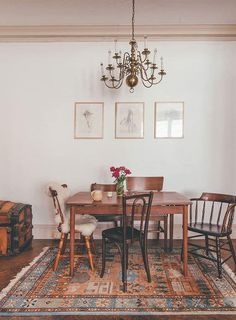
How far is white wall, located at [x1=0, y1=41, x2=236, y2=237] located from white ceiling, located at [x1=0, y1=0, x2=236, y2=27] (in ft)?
1.24

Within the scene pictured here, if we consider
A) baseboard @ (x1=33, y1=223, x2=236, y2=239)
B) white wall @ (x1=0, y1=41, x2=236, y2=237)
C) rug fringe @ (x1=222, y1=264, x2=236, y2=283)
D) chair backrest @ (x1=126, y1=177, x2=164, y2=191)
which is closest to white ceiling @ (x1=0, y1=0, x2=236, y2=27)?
white wall @ (x1=0, y1=41, x2=236, y2=237)

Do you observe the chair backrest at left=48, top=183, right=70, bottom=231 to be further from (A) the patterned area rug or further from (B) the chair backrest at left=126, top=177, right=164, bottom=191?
(B) the chair backrest at left=126, top=177, right=164, bottom=191

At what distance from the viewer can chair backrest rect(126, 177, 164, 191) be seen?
13.6 feet

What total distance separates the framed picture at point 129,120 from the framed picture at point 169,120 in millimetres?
A: 249

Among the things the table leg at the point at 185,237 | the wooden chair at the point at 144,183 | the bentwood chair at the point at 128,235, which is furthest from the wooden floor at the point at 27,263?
the wooden chair at the point at 144,183

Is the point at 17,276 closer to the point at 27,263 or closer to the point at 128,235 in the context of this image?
the point at 27,263

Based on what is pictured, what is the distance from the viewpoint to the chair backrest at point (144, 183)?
163 inches

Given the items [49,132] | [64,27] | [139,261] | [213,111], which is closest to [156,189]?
[139,261]

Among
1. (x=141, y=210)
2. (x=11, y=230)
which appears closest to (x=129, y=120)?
(x=141, y=210)

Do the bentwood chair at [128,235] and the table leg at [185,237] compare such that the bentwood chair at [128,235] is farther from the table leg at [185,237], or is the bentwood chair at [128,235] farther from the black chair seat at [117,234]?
the table leg at [185,237]

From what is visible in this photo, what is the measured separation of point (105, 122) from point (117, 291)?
8.53 ft

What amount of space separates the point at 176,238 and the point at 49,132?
8.47 ft

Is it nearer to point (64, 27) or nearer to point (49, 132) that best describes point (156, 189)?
point (49, 132)

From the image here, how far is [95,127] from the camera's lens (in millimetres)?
4547
